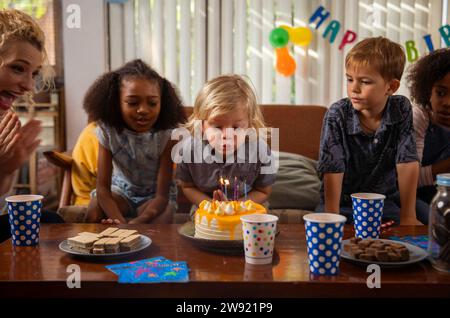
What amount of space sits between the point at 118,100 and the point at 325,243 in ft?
4.74

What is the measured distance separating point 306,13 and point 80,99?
5.77ft

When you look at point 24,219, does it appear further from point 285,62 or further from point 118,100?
point 285,62

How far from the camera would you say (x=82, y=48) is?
3.82 metres

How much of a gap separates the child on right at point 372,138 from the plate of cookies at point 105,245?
901 millimetres

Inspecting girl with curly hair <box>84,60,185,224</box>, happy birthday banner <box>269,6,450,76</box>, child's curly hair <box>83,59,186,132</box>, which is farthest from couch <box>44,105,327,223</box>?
happy birthday banner <box>269,6,450,76</box>

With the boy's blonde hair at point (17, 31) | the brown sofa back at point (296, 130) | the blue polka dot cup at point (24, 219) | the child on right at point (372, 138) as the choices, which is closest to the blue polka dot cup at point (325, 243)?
the blue polka dot cup at point (24, 219)

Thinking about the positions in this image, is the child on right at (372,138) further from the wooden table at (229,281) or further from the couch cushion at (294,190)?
the wooden table at (229,281)

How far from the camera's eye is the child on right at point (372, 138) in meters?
1.96

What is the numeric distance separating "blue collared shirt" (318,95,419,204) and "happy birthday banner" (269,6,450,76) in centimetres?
169

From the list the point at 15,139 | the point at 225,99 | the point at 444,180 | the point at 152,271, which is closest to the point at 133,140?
the point at 225,99

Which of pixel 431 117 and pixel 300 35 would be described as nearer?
pixel 431 117

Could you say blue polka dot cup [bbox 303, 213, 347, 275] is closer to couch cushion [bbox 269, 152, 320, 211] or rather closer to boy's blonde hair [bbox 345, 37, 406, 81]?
boy's blonde hair [bbox 345, 37, 406, 81]

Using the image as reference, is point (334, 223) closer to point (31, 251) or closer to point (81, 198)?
point (31, 251)

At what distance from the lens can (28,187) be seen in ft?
13.0
